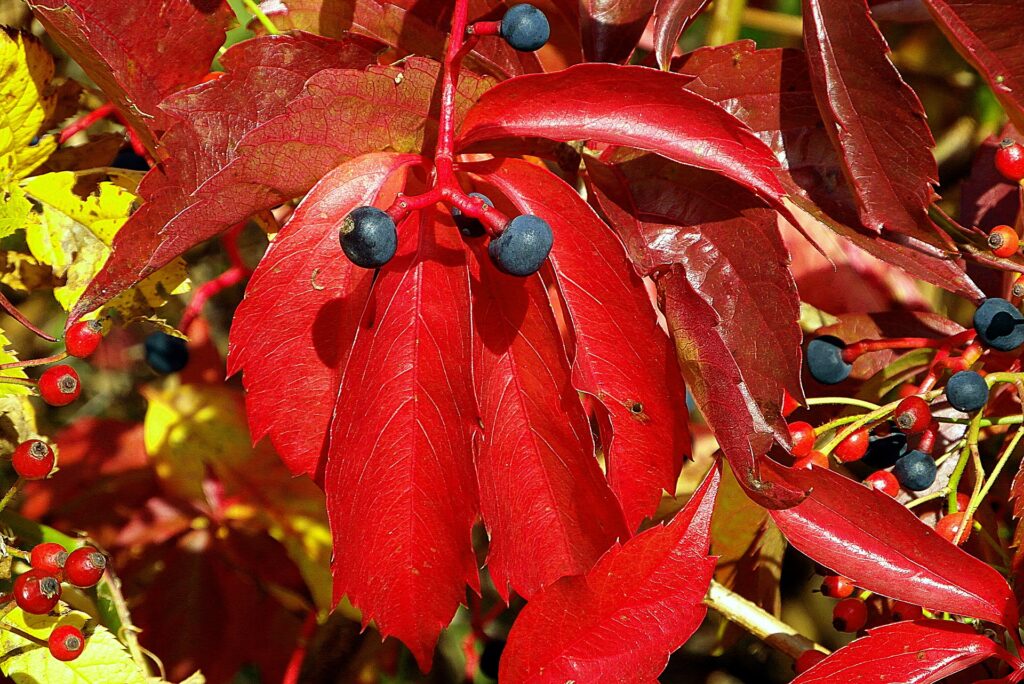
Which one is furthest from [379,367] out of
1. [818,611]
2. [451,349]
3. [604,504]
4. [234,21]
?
[818,611]

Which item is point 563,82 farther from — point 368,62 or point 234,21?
point 234,21

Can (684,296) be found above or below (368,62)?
below

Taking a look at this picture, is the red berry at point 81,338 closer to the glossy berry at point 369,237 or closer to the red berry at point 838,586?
the glossy berry at point 369,237

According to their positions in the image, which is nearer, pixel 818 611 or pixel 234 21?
pixel 234 21

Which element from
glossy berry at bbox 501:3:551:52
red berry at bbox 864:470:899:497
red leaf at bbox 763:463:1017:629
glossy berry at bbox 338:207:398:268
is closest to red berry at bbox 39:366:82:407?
glossy berry at bbox 338:207:398:268

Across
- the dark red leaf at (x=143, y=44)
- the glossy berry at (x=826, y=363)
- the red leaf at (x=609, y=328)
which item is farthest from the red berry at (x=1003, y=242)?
the dark red leaf at (x=143, y=44)

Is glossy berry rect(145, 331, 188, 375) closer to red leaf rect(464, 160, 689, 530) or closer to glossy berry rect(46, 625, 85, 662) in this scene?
glossy berry rect(46, 625, 85, 662)
